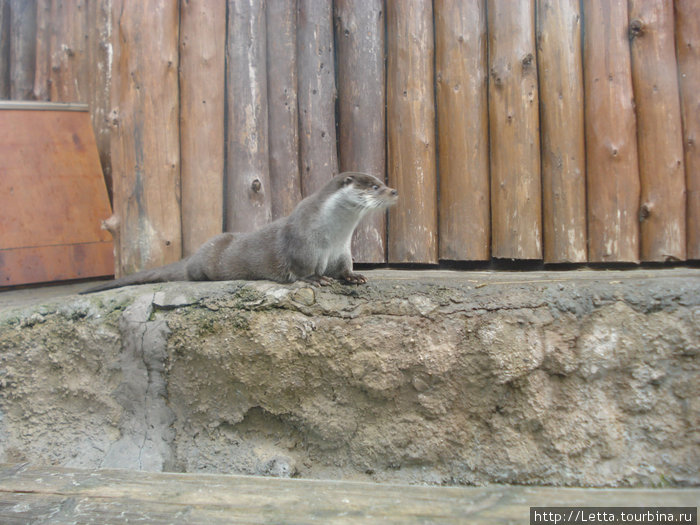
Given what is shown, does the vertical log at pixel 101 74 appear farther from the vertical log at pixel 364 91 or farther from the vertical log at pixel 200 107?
the vertical log at pixel 364 91

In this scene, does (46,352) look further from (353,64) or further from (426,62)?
(426,62)

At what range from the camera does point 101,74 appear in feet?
16.5

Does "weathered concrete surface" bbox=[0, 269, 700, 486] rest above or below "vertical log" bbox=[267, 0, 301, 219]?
below

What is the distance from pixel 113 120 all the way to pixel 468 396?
3058 millimetres

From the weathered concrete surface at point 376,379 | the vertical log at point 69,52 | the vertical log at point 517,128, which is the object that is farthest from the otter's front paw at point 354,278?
the vertical log at point 69,52

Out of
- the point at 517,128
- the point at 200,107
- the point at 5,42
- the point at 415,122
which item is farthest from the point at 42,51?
the point at 517,128

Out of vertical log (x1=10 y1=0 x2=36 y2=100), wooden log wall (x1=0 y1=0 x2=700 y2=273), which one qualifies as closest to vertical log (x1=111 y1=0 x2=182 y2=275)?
wooden log wall (x1=0 y1=0 x2=700 y2=273)

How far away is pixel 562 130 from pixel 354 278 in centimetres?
176

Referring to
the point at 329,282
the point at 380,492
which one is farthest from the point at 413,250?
the point at 380,492

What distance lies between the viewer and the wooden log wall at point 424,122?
386cm

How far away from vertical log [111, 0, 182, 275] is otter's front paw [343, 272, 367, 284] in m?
1.35

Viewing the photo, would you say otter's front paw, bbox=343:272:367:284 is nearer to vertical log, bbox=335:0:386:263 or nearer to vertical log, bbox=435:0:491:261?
vertical log, bbox=335:0:386:263

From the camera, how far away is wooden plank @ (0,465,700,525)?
87.0 inches

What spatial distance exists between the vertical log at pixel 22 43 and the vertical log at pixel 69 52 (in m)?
0.29
